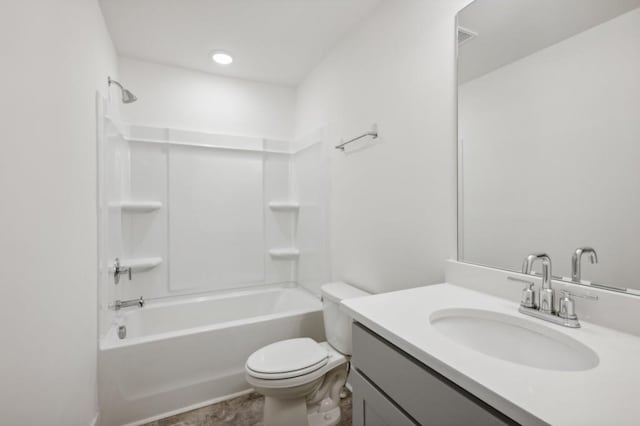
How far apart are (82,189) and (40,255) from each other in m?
0.53

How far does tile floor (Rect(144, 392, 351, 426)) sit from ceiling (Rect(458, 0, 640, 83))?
1.99 metres

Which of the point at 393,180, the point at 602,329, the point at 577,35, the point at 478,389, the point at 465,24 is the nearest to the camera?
the point at 478,389

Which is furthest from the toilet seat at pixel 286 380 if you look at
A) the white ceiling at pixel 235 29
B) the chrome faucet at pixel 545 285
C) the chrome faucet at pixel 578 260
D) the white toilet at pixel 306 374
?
the white ceiling at pixel 235 29

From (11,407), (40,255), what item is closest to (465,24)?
(40,255)

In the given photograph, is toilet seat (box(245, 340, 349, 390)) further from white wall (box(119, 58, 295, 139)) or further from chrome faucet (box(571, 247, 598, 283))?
white wall (box(119, 58, 295, 139))

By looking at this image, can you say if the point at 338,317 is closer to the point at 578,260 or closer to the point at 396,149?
the point at 396,149

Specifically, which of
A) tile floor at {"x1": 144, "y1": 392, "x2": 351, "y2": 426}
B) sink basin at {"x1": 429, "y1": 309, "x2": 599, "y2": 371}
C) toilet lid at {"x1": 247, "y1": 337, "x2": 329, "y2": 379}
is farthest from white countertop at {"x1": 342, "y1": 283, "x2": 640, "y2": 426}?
tile floor at {"x1": 144, "y1": 392, "x2": 351, "y2": 426}

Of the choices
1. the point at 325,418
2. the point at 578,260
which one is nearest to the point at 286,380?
the point at 325,418

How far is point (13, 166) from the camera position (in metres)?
0.85

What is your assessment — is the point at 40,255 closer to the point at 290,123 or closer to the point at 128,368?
the point at 128,368

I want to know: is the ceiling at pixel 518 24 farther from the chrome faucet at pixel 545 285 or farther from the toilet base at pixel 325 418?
the toilet base at pixel 325 418

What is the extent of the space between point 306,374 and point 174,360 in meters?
0.91

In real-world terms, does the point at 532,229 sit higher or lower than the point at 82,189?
lower

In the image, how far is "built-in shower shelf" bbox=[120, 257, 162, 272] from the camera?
7.64 ft
